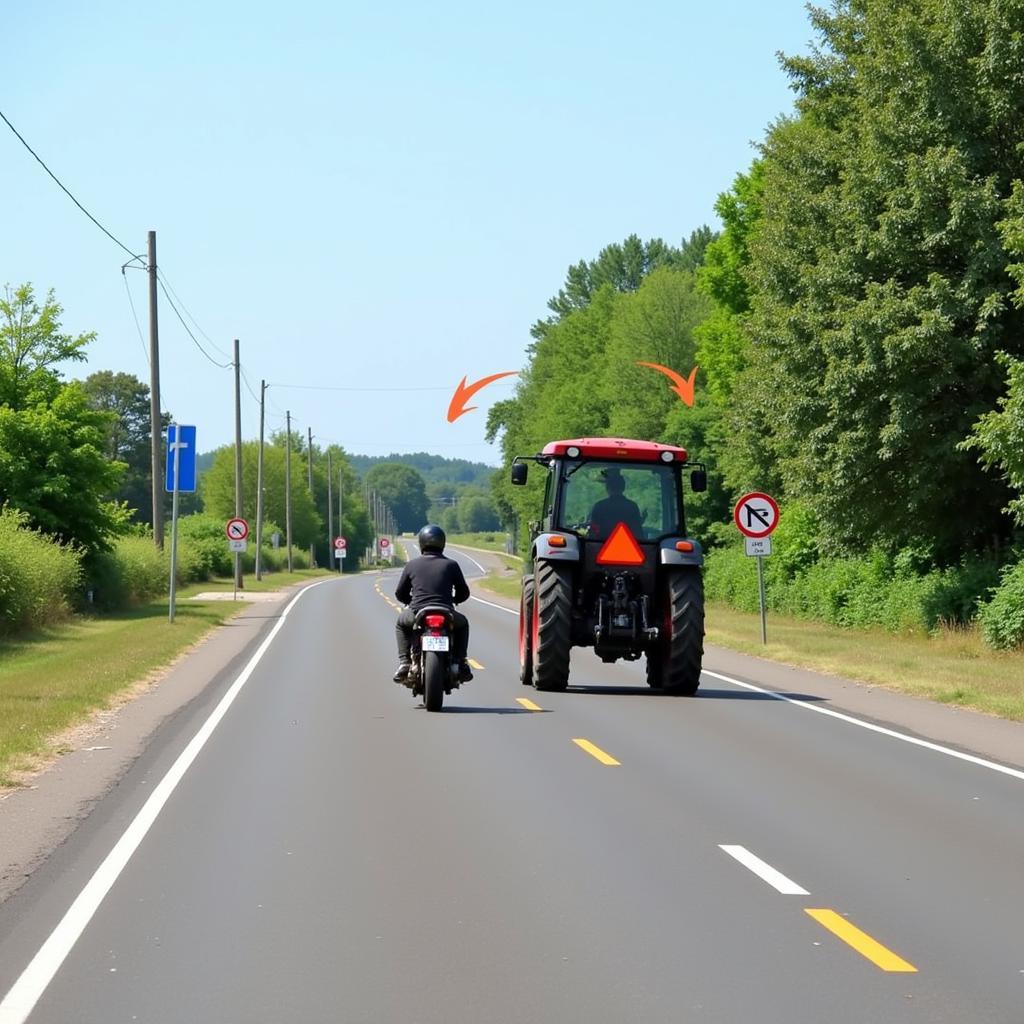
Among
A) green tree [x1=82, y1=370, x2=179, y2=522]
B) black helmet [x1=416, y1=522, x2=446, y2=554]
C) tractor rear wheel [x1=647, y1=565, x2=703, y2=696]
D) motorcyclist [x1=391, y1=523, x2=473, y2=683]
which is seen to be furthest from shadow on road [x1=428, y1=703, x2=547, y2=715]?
green tree [x1=82, y1=370, x2=179, y2=522]

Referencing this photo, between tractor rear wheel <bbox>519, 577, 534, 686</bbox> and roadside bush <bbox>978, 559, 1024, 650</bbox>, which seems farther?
roadside bush <bbox>978, 559, 1024, 650</bbox>

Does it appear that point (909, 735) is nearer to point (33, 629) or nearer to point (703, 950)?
point (703, 950)

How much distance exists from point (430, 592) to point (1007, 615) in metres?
12.9

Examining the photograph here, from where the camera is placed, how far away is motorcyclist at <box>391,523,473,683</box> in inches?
722

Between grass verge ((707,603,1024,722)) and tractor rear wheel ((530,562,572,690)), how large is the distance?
15.3 ft

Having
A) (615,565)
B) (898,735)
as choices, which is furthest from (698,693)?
(898,735)

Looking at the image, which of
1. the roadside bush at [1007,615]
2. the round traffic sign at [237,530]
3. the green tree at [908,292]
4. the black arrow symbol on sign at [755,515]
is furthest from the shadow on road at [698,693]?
the round traffic sign at [237,530]

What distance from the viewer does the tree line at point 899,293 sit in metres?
29.5

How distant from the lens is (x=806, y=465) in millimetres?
33062

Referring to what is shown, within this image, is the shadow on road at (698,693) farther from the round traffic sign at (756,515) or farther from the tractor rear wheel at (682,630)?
the round traffic sign at (756,515)

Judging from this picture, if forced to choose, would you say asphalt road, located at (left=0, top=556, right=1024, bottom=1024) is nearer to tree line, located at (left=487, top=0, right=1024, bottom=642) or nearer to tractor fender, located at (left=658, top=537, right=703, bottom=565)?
→ tractor fender, located at (left=658, top=537, right=703, bottom=565)

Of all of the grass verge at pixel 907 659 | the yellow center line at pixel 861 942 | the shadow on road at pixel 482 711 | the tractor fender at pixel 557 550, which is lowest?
the yellow center line at pixel 861 942

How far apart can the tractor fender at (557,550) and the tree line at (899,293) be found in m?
6.36

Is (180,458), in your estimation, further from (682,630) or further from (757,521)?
(682,630)
